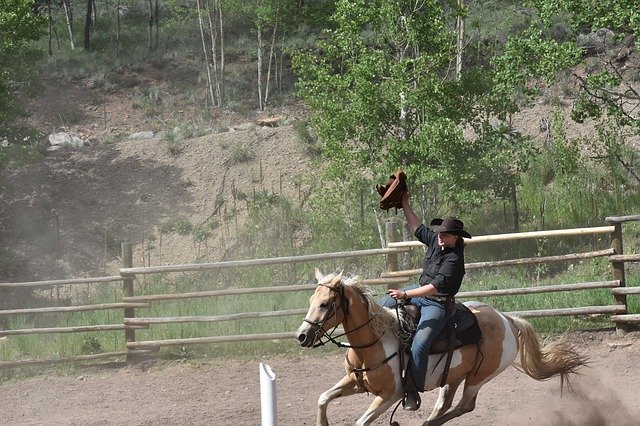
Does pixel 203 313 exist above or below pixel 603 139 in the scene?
below

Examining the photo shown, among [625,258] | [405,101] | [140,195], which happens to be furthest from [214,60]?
[625,258]

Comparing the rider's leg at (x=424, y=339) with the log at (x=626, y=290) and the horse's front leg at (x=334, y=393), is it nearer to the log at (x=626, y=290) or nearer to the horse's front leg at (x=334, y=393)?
the horse's front leg at (x=334, y=393)

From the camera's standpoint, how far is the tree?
20.6m

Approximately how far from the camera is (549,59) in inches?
637

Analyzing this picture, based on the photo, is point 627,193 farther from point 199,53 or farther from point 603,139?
point 199,53

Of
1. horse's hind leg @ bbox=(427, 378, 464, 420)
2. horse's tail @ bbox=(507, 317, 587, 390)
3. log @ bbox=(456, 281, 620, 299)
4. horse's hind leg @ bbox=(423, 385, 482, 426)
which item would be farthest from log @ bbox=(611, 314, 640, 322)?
horse's hind leg @ bbox=(427, 378, 464, 420)

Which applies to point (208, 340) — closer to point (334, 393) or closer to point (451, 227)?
point (334, 393)

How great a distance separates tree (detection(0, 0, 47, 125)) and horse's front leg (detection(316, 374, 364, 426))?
586 inches

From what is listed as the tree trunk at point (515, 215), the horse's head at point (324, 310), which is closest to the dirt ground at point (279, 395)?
the horse's head at point (324, 310)

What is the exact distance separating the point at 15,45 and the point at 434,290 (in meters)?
15.5

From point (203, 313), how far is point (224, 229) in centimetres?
906

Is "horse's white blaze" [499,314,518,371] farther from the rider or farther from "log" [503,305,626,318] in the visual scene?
"log" [503,305,626,318]

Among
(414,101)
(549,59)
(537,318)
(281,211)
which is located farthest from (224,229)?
(537,318)

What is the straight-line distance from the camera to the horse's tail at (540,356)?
8891 mm
